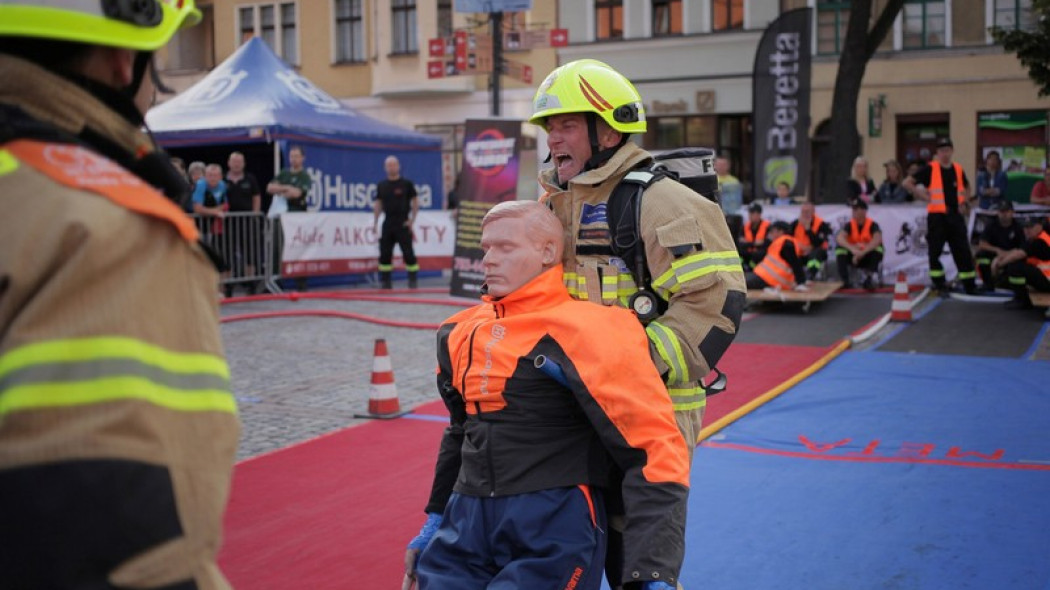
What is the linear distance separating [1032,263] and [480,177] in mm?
6867

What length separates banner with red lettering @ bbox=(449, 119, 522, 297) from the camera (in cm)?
1369

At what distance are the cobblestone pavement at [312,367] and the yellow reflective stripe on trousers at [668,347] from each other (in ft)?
14.7

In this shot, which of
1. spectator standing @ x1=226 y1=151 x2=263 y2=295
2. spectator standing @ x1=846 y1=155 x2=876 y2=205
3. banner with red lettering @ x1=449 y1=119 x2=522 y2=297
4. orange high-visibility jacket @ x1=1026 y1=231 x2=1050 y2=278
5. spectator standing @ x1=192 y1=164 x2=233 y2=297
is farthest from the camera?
spectator standing @ x1=846 y1=155 x2=876 y2=205

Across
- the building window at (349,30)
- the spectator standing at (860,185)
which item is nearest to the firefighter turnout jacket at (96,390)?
the spectator standing at (860,185)

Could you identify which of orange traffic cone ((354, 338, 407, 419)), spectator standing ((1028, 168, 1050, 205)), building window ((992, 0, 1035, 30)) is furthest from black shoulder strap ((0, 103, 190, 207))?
building window ((992, 0, 1035, 30))

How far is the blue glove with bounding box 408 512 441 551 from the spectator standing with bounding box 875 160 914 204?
52.0 ft

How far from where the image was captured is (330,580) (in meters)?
4.69

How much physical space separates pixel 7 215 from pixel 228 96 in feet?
63.3

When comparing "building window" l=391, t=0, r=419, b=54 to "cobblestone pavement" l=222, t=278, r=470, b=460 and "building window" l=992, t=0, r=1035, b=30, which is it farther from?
"cobblestone pavement" l=222, t=278, r=470, b=460

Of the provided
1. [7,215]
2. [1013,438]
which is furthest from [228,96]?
[7,215]

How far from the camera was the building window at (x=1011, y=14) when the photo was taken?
2800cm

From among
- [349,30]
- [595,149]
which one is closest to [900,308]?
[595,149]

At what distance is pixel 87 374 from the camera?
133 centimetres

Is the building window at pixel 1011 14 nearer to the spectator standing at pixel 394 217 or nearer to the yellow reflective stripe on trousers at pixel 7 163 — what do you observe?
the spectator standing at pixel 394 217
